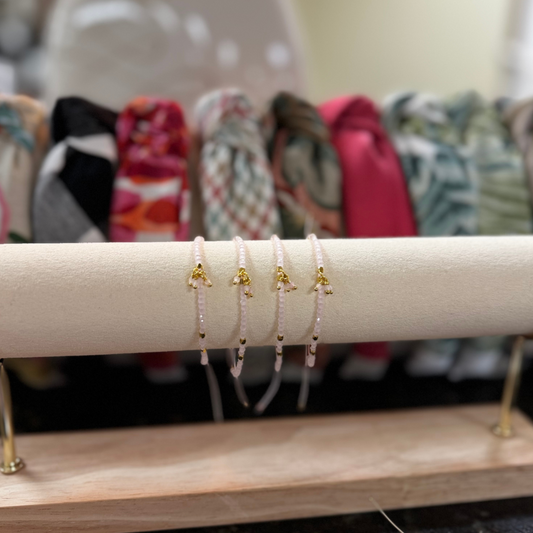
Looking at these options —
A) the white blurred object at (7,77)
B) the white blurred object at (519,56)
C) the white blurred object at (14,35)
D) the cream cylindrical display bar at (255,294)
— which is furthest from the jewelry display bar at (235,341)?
the white blurred object at (519,56)

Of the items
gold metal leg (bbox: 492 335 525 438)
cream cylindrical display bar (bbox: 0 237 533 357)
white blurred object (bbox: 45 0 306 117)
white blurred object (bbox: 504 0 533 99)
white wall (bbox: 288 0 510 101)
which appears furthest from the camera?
white blurred object (bbox: 504 0 533 99)

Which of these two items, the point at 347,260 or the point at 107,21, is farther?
the point at 107,21

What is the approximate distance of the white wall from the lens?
2.56 feet

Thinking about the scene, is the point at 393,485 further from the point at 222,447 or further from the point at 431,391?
the point at 431,391

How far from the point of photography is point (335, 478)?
0.43 metres

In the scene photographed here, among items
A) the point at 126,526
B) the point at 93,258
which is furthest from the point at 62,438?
the point at 93,258

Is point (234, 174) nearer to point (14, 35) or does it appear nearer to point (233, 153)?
point (233, 153)

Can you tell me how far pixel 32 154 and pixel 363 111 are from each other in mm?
511

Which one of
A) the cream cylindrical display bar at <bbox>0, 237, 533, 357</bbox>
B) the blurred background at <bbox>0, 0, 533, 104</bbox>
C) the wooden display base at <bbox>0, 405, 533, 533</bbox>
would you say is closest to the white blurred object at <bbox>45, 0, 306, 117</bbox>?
the blurred background at <bbox>0, 0, 533, 104</bbox>

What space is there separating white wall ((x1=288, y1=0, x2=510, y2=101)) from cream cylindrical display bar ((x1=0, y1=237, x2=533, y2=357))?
19.8 inches

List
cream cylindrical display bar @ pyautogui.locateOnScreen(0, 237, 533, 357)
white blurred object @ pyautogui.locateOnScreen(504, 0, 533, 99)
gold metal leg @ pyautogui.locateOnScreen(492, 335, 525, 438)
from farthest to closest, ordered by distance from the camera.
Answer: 1. white blurred object @ pyautogui.locateOnScreen(504, 0, 533, 99)
2. gold metal leg @ pyautogui.locateOnScreen(492, 335, 525, 438)
3. cream cylindrical display bar @ pyautogui.locateOnScreen(0, 237, 533, 357)

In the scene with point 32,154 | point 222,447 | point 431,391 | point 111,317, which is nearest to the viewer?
point 111,317

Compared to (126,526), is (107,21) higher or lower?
higher

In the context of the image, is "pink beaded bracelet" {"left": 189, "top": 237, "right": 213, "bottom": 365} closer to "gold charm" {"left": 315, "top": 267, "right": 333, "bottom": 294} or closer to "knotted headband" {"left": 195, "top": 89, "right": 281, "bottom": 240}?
"gold charm" {"left": 315, "top": 267, "right": 333, "bottom": 294}
